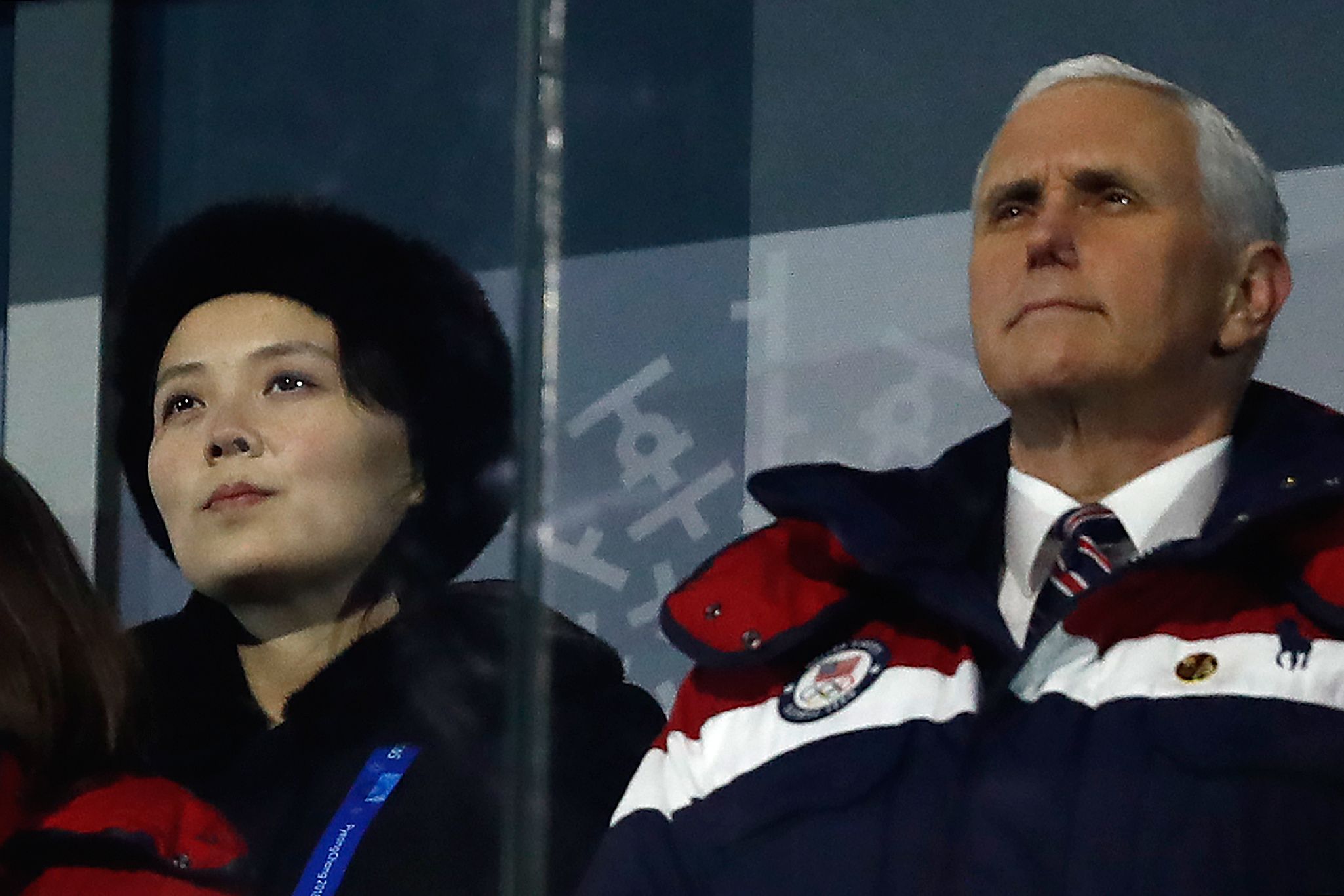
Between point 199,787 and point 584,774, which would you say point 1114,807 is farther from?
point 199,787

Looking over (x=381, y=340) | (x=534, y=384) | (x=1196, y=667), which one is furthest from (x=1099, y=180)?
(x=381, y=340)

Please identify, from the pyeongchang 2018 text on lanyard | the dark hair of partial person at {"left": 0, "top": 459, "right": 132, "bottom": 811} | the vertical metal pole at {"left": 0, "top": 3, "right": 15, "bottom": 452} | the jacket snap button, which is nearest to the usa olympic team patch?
the jacket snap button

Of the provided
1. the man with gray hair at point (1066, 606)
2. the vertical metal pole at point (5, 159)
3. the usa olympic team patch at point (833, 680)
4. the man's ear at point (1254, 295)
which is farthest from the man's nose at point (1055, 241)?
the vertical metal pole at point (5, 159)

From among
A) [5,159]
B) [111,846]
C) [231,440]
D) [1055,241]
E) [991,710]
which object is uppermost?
[5,159]

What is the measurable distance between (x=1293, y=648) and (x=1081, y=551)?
189 mm

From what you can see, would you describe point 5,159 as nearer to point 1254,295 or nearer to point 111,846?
point 111,846

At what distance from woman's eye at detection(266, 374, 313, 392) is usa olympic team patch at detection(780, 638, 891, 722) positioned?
0.63 metres

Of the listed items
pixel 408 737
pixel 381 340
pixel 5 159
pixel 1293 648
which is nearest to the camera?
pixel 1293 648

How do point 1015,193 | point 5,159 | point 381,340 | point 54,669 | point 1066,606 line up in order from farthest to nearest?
point 5,159
point 381,340
point 54,669
point 1015,193
point 1066,606

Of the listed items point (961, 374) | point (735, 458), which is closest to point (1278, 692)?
point (961, 374)

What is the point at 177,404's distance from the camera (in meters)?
2.18

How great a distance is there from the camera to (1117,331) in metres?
1.68

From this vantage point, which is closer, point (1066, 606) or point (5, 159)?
point (1066, 606)

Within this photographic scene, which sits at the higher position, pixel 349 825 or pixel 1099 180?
pixel 1099 180
